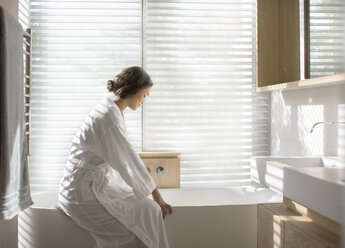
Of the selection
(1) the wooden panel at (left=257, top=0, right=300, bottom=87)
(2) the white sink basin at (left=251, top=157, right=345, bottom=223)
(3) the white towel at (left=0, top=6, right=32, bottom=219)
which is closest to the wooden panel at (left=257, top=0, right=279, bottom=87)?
(1) the wooden panel at (left=257, top=0, right=300, bottom=87)

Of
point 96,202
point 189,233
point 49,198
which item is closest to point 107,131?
point 96,202

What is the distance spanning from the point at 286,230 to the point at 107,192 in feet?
3.59

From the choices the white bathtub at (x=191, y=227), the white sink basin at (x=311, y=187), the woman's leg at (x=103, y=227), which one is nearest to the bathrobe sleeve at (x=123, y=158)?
the woman's leg at (x=103, y=227)

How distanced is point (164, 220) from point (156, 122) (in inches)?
43.0

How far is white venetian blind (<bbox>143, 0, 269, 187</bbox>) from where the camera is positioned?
311 cm

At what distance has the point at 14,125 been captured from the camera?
6.46 feet

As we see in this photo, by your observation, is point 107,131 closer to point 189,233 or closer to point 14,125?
point 14,125

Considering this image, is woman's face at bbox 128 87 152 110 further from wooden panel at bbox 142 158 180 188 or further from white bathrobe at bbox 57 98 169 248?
wooden panel at bbox 142 158 180 188

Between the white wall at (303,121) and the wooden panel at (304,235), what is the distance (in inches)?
23.9

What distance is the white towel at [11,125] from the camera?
6.03 feet

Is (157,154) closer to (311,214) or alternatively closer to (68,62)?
(68,62)

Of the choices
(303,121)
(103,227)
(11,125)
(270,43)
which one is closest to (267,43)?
(270,43)

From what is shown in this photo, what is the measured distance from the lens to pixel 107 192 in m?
2.12

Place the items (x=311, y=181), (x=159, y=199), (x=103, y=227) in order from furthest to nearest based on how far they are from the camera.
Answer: (x=159, y=199) → (x=103, y=227) → (x=311, y=181)
